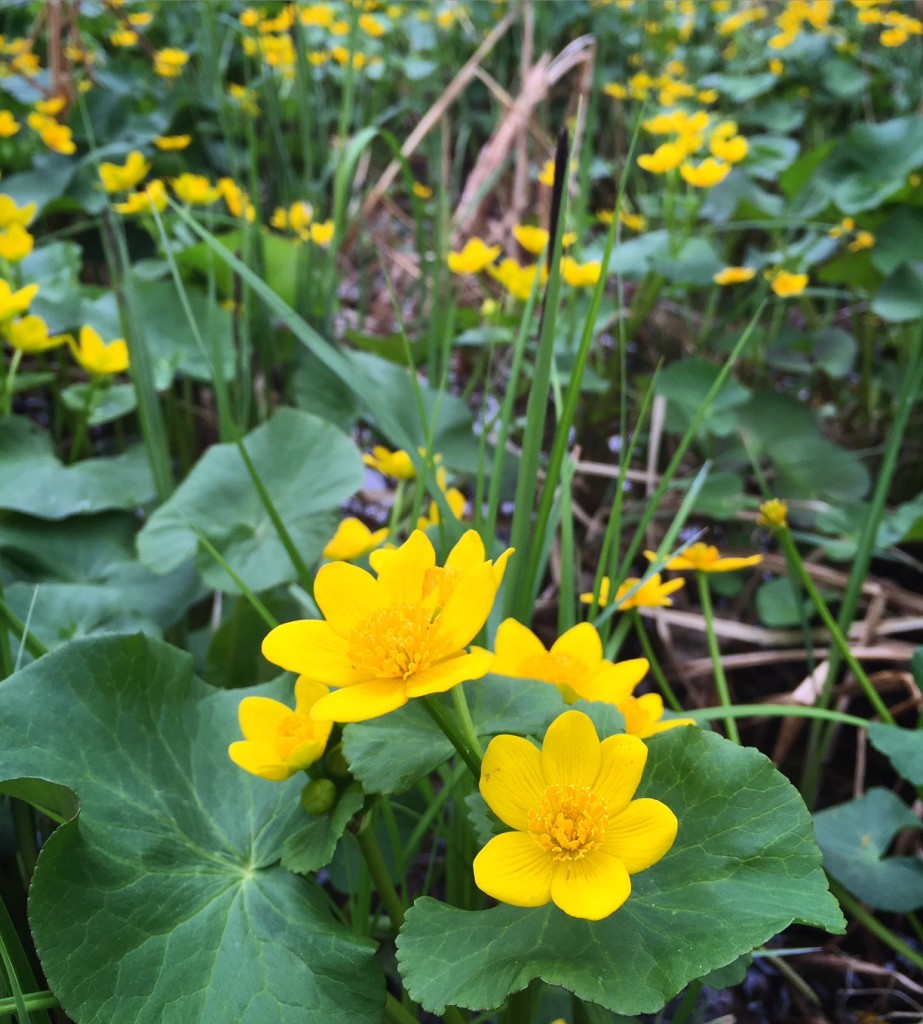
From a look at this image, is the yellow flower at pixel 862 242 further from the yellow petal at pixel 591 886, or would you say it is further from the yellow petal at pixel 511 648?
the yellow petal at pixel 591 886

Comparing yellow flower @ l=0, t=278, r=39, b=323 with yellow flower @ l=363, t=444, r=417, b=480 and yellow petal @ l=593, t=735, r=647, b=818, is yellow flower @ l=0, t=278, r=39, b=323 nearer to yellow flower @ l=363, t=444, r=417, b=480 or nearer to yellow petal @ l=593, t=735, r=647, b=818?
yellow flower @ l=363, t=444, r=417, b=480

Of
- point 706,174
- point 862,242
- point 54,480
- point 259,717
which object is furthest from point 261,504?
point 862,242

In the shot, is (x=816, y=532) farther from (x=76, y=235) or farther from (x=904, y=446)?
(x=76, y=235)

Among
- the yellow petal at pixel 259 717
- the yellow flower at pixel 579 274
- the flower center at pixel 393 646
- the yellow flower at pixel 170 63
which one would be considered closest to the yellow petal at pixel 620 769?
the flower center at pixel 393 646

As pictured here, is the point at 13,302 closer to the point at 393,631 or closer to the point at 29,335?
the point at 29,335

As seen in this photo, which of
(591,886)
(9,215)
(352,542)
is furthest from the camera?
(9,215)

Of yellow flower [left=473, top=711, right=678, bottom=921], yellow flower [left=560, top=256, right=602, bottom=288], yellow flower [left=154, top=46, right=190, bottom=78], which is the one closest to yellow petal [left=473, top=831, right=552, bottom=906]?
yellow flower [left=473, top=711, right=678, bottom=921]
